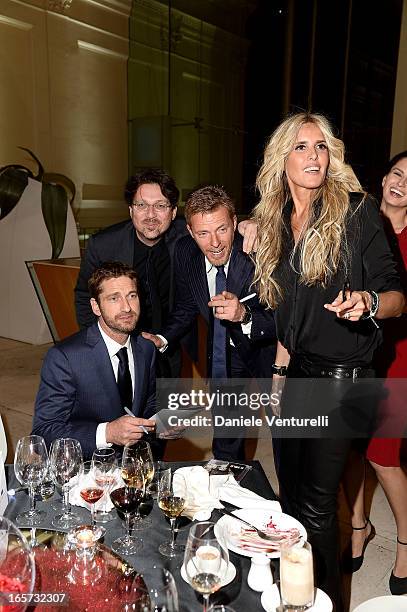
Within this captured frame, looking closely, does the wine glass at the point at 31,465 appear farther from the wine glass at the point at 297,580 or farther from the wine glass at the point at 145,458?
the wine glass at the point at 297,580

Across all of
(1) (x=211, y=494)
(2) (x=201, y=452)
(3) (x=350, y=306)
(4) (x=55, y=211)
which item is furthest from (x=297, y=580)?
Result: (4) (x=55, y=211)

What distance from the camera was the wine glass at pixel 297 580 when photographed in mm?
962

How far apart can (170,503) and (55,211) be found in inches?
189

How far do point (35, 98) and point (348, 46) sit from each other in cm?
427

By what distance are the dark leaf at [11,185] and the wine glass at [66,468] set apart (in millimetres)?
4676

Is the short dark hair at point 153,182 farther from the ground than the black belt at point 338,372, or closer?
farther from the ground

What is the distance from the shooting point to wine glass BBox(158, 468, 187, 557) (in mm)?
1216

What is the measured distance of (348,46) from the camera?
779 cm

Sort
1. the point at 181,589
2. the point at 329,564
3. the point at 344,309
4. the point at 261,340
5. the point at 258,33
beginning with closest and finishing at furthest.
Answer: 1. the point at 181,589
2. the point at 344,309
3. the point at 329,564
4. the point at 261,340
5. the point at 258,33

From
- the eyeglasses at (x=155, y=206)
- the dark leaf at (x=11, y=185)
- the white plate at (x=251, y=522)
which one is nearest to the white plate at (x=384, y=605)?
the white plate at (x=251, y=522)

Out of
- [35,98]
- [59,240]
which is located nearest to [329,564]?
[59,240]

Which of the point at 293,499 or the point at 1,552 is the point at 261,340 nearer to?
the point at 293,499

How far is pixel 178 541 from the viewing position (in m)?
1.25

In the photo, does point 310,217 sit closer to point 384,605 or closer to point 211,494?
point 211,494
